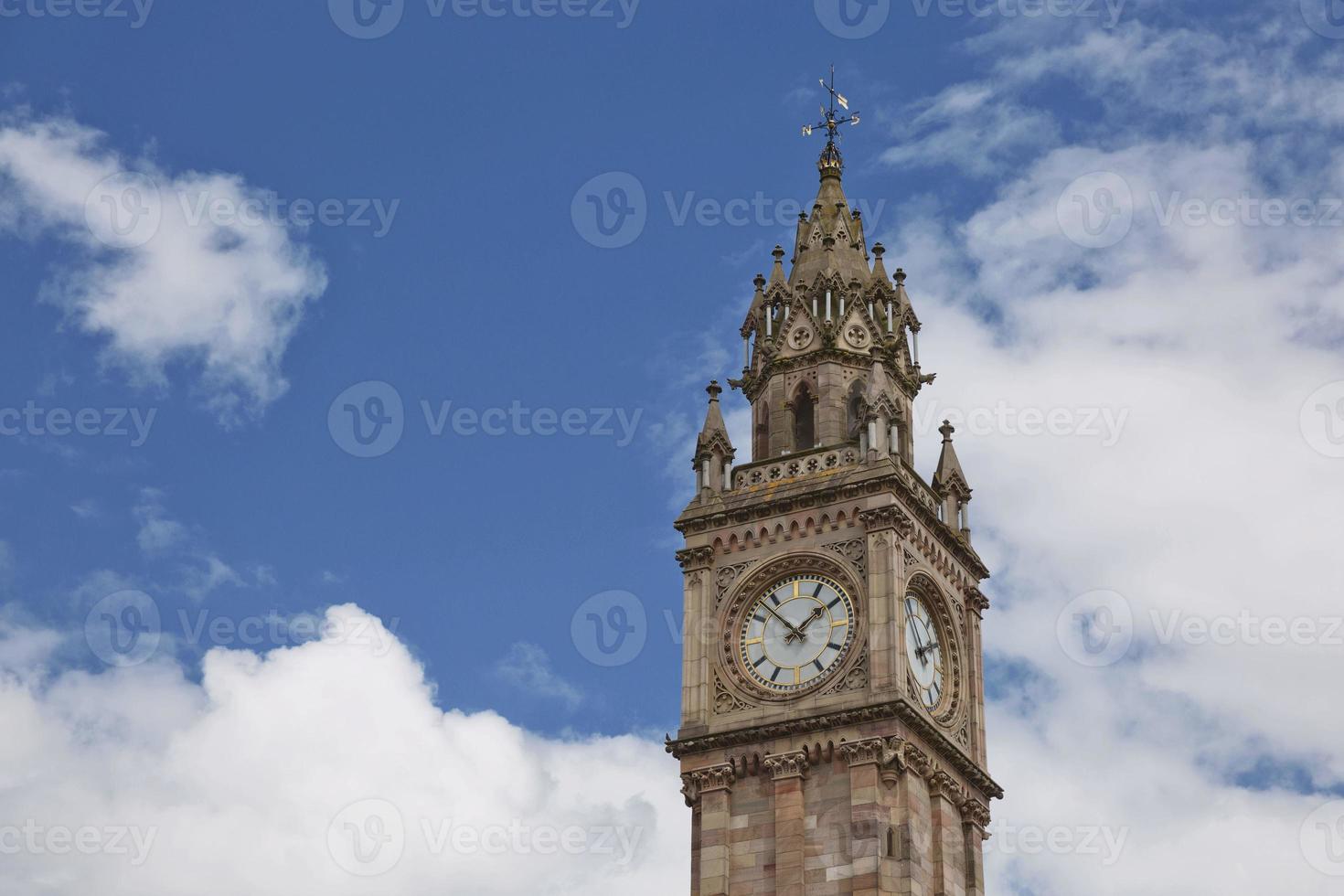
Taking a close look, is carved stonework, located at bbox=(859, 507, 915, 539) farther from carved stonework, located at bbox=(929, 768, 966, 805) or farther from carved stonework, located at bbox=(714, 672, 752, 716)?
carved stonework, located at bbox=(929, 768, 966, 805)

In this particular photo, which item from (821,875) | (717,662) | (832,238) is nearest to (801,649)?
(717,662)

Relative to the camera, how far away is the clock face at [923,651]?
85375mm

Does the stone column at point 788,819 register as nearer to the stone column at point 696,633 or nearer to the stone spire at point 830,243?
the stone column at point 696,633

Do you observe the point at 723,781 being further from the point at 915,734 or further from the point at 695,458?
the point at 695,458

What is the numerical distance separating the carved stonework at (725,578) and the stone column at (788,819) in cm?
672

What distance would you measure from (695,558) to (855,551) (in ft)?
19.1

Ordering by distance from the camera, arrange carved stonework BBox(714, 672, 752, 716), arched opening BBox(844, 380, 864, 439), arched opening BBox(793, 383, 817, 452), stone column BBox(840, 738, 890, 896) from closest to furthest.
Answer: stone column BBox(840, 738, 890, 896), carved stonework BBox(714, 672, 752, 716), arched opening BBox(844, 380, 864, 439), arched opening BBox(793, 383, 817, 452)

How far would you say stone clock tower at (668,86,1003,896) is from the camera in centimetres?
8169

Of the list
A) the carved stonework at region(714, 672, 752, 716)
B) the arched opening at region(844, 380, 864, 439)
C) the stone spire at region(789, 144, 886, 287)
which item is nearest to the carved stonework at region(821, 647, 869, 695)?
the carved stonework at region(714, 672, 752, 716)

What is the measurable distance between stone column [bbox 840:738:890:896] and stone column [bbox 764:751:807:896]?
1.66m

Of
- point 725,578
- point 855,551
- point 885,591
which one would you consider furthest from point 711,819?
point 855,551

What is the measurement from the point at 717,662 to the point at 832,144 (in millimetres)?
24805

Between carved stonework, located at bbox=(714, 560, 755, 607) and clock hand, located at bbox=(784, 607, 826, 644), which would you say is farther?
carved stonework, located at bbox=(714, 560, 755, 607)

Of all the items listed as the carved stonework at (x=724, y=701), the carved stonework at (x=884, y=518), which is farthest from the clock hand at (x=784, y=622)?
the carved stonework at (x=884, y=518)
